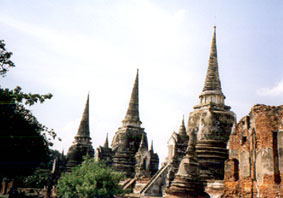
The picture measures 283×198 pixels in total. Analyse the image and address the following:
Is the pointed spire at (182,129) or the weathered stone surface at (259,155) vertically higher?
the pointed spire at (182,129)

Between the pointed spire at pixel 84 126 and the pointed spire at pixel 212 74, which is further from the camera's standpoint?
the pointed spire at pixel 84 126

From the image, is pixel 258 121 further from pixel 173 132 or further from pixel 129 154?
pixel 129 154

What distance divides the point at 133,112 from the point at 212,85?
38.9ft

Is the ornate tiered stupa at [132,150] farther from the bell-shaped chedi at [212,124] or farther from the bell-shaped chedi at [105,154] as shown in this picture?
the bell-shaped chedi at [212,124]

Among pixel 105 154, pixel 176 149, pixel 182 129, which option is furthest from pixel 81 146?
pixel 176 149

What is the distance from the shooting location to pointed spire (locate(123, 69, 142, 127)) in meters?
35.3

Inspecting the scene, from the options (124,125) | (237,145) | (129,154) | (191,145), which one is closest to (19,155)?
(191,145)

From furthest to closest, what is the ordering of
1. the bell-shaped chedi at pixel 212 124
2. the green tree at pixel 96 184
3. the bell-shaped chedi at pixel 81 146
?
the bell-shaped chedi at pixel 81 146, the green tree at pixel 96 184, the bell-shaped chedi at pixel 212 124

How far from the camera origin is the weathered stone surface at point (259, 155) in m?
10.8

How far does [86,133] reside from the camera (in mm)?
40375

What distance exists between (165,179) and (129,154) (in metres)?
9.19

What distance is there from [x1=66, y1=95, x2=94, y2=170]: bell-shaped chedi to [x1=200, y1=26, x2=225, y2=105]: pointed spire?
18.0 m

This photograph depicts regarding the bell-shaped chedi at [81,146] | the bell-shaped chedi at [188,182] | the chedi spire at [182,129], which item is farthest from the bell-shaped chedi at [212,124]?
the bell-shaped chedi at [81,146]

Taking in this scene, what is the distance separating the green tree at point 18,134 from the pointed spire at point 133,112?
14919 mm
